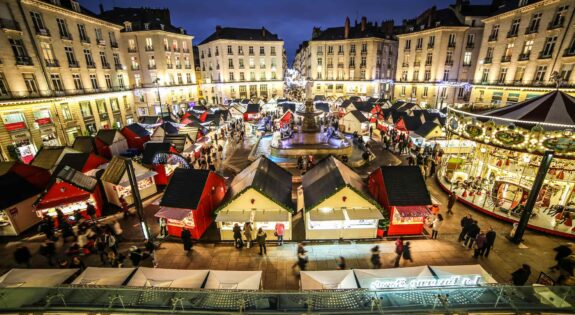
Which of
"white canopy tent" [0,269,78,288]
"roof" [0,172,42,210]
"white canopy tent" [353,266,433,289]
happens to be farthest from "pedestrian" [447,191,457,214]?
"roof" [0,172,42,210]

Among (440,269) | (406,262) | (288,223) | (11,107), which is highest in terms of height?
(11,107)

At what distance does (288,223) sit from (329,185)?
2.65 m

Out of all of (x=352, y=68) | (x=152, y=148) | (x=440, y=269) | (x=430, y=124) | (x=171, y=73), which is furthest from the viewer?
(x=352, y=68)

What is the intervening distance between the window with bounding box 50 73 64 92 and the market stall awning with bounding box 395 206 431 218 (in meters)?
38.3

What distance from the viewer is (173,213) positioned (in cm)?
1166

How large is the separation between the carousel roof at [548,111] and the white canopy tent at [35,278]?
1944 cm

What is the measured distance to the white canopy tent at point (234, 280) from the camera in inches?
278

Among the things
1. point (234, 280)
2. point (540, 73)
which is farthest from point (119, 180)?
point (540, 73)

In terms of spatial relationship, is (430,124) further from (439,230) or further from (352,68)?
(352,68)

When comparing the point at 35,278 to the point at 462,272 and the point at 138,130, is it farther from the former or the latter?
the point at 138,130

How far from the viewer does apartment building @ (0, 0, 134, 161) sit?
24.5 m

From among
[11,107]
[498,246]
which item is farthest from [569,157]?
[11,107]

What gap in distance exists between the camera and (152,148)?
724 inches

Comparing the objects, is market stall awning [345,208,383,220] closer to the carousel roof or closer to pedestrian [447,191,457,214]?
pedestrian [447,191,457,214]
